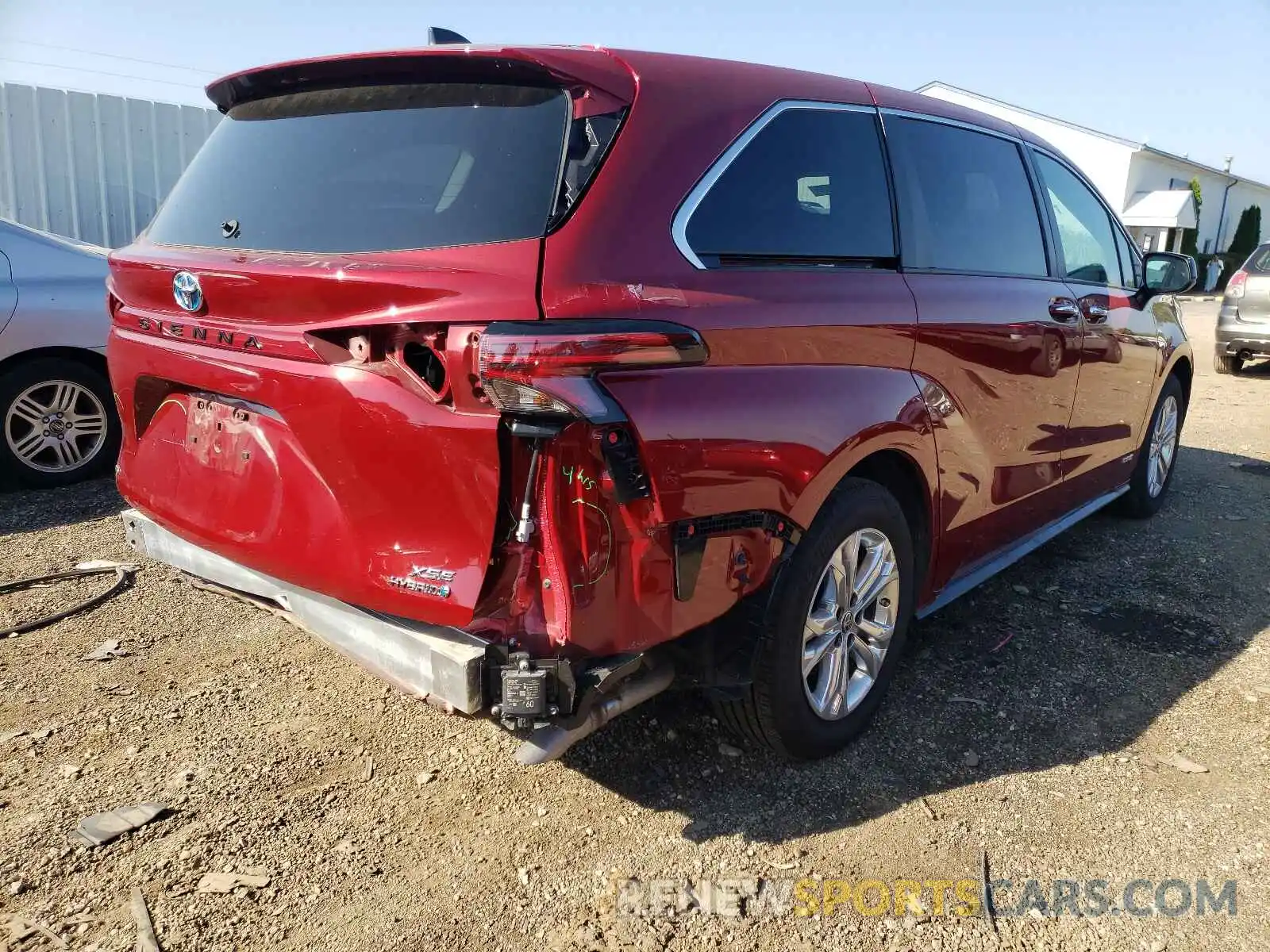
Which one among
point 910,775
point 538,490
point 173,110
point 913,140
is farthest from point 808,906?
point 173,110

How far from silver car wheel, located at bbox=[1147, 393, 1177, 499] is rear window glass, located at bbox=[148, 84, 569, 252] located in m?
4.55

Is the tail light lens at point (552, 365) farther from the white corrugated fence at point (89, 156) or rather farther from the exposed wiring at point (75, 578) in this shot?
the white corrugated fence at point (89, 156)

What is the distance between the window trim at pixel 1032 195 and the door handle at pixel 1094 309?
0.23 meters

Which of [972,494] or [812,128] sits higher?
[812,128]

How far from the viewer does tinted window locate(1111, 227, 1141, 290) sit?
15.6 ft

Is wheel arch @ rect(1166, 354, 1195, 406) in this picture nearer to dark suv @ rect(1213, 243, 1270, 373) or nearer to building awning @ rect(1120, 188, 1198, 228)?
dark suv @ rect(1213, 243, 1270, 373)

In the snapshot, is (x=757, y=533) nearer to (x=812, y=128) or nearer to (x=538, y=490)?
(x=538, y=490)

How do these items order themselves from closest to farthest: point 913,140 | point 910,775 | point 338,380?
point 338,380 < point 910,775 < point 913,140

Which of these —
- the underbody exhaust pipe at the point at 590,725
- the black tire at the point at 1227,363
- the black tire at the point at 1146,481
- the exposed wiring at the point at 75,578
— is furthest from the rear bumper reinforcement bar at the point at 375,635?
the black tire at the point at 1227,363

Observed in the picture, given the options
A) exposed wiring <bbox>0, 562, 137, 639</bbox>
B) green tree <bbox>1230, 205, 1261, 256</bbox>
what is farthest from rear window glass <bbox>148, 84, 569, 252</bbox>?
green tree <bbox>1230, 205, 1261, 256</bbox>

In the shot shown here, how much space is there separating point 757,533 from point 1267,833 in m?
1.79

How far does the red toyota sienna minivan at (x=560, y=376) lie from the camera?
2016 millimetres

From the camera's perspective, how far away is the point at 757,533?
7.77 feet

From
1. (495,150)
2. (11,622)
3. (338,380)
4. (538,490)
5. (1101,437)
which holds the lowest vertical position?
(11,622)
